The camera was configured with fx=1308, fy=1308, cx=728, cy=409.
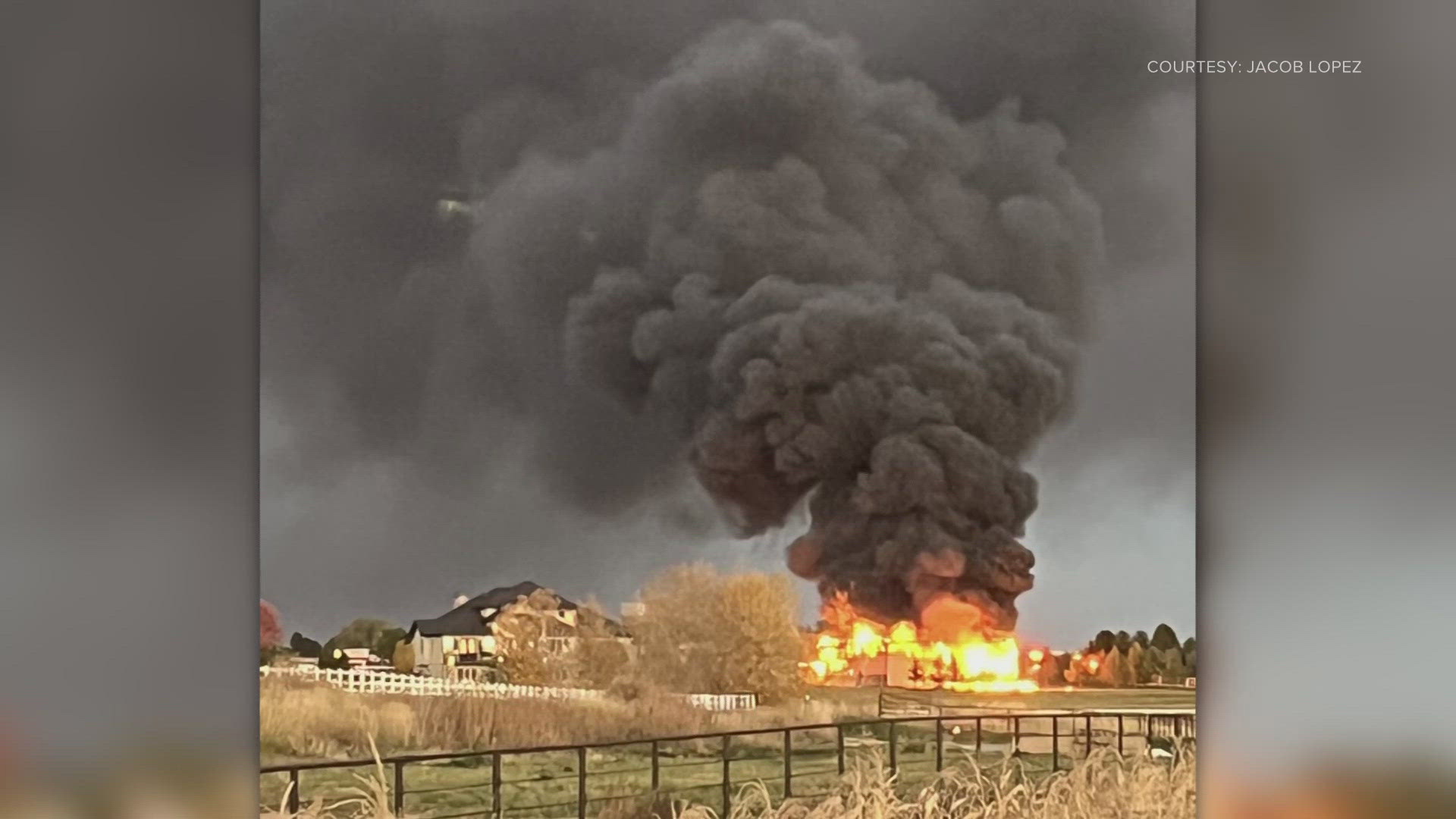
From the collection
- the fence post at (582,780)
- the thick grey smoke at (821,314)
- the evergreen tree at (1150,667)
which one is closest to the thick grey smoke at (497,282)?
the thick grey smoke at (821,314)

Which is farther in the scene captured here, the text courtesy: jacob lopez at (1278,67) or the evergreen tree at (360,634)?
the text courtesy: jacob lopez at (1278,67)

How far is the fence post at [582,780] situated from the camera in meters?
1.75

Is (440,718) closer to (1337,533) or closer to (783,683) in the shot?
(783,683)

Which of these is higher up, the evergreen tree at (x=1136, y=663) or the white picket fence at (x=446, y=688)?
the evergreen tree at (x=1136, y=663)

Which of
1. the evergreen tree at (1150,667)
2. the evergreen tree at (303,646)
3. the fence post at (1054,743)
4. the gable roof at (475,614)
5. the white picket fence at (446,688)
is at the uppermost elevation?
the gable roof at (475,614)

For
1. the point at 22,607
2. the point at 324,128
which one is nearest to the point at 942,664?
the point at 324,128

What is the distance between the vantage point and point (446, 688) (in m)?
1.74

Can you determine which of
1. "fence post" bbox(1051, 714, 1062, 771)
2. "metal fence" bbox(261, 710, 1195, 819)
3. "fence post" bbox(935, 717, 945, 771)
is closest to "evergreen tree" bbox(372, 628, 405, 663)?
"metal fence" bbox(261, 710, 1195, 819)

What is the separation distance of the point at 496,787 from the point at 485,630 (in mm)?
208

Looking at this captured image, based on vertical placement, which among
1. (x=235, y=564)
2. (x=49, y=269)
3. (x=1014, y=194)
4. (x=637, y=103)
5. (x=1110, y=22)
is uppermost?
(x=1110, y=22)

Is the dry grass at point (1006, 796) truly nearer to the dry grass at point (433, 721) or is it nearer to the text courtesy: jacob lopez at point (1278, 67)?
the dry grass at point (433, 721)

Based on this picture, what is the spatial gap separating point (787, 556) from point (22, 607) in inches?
40.0

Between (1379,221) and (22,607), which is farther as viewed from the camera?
(1379,221)

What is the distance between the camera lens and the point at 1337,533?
1831mm
